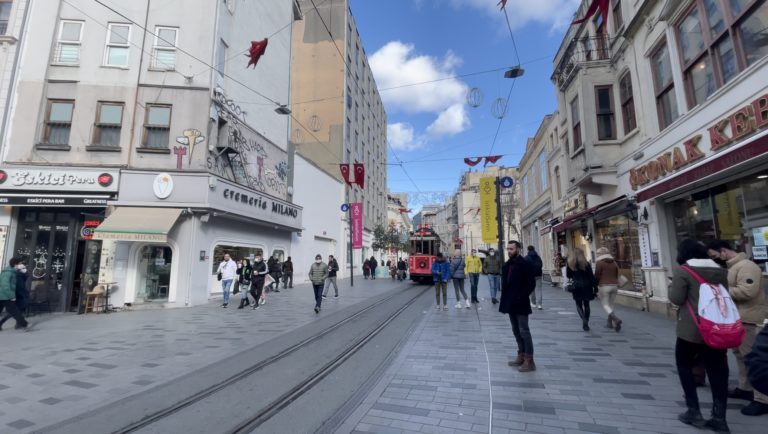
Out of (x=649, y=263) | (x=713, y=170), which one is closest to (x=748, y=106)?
(x=713, y=170)

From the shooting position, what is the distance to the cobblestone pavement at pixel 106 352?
431 cm

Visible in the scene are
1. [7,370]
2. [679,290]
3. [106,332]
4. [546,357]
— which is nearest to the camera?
[679,290]

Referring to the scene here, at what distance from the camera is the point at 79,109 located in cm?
1317

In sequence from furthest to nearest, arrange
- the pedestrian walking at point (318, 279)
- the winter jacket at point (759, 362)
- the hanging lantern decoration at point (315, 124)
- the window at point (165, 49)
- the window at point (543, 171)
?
the hanging lantern decoration at point (315, 124) → the window at point (543, 171) → the window at point (165, 49) → the pedestrian walking at point (318, 279) → the winter jacket at point (759, 362)

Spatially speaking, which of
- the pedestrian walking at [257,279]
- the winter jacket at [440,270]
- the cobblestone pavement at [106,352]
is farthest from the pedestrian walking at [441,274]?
the pedestrian walking at [257,279]

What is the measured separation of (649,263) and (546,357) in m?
6.93

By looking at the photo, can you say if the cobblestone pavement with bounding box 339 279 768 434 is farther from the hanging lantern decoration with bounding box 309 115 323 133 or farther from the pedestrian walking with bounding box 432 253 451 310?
the hanging lantern decoration with bounding box 309 115 323 133

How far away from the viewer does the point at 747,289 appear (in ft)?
13.1

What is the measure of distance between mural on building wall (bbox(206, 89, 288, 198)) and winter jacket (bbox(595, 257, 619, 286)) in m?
13.1

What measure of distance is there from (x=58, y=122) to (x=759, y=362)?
60.0ft

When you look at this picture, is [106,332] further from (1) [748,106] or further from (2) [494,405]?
(1) [748,106]

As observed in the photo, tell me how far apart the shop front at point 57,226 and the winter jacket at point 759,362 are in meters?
15.5

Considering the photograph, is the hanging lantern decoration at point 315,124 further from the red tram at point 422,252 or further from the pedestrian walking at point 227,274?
the pedestrian walking at point 227,274

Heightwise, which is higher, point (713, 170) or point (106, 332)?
point (713, 170)
